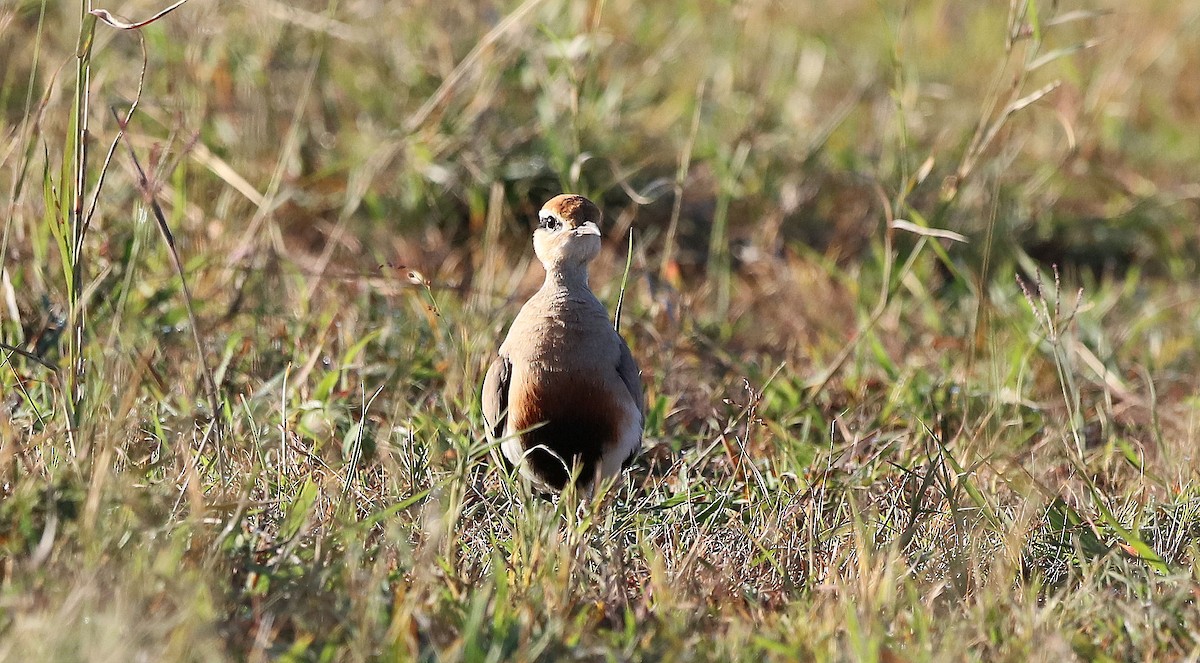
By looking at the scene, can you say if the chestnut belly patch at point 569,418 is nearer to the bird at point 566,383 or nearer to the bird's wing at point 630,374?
the bird at point 566,383

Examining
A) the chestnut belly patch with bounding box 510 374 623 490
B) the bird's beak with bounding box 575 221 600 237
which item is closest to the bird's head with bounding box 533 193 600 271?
the bird's beak with bounding box 575 221 600 237

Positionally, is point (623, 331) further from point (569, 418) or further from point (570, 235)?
point (569, 418)

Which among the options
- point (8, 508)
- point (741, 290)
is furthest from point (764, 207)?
point (8, 508)

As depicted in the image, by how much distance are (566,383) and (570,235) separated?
0.40 meters

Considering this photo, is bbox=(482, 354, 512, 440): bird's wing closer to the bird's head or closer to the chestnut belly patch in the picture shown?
the chestnut belly patch

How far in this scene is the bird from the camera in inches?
125

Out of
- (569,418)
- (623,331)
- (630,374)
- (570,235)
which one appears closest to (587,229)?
(570,235)

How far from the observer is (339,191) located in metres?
5.16

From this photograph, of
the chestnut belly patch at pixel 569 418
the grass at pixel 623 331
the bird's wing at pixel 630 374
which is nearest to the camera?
the grass at pixel 623 331

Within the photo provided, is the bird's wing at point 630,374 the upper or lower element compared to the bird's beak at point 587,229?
lower

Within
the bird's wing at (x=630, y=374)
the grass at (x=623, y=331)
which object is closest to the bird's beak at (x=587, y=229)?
the bird's wing at (x=630, y=374)

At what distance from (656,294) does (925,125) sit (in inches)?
93.6

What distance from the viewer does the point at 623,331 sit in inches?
168

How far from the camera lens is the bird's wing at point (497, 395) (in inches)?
128
